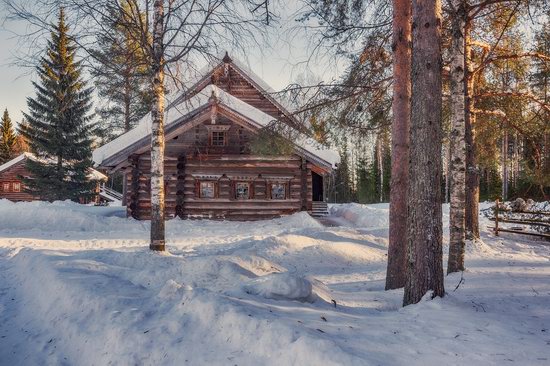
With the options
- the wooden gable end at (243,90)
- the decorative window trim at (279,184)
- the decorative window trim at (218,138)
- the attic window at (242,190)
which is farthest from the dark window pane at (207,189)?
the wooden gable end at (243,90)

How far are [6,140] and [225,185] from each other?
38.5 meters

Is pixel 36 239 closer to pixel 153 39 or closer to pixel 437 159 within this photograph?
pixel 153 39

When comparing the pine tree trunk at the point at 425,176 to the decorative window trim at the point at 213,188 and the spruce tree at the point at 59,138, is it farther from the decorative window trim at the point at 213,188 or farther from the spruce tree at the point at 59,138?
the spruce tree at the point at 59,138

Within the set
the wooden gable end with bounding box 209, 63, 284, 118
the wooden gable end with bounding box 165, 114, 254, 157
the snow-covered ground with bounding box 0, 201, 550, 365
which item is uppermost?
the wooden gable end with bounding box 209, 63, 284, 118

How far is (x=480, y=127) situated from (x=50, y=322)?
1221cm

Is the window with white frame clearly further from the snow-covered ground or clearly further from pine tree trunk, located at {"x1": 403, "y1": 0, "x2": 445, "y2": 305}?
pine tree trunk, located at {"x1": 403, "y1": 0, "x2": 445, "y2": 305}

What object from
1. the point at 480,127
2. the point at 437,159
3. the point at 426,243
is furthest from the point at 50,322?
the point at 480,127

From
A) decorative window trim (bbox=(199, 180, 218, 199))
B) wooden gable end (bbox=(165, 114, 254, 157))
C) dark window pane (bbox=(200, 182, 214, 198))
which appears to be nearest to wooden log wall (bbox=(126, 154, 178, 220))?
wooden gable end (bbox=(165, 114, 254, 157))

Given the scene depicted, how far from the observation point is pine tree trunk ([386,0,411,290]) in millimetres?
6430

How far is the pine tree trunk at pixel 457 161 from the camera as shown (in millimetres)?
7289

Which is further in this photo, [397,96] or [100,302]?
[397,96]

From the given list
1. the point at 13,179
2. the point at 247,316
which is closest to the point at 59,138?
the point at 13,179

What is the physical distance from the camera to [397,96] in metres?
6.54

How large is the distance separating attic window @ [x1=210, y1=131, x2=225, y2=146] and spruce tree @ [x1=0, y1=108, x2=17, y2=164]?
35802 millimetres
